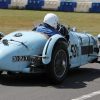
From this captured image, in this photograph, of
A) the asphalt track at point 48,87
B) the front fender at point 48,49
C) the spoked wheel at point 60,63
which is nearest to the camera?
the asphalt track at point 48,87

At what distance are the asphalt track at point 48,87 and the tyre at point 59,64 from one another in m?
0.15

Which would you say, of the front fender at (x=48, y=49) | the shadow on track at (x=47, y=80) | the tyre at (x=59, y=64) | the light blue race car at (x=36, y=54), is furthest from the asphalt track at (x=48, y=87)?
the front fender at (x=48, y=49)

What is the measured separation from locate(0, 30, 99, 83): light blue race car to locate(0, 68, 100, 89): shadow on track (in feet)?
0.73

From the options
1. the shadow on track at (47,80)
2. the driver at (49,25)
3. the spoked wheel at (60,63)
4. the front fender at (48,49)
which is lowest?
the shadow on track at (47,80)

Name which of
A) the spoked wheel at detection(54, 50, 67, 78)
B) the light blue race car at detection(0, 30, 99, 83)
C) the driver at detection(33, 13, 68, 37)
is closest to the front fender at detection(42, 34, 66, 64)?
the light blue race car at detection(0, 30, 99, 83)

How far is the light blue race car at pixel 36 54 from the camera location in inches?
364

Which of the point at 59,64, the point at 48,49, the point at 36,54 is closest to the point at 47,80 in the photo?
the point at 59,64

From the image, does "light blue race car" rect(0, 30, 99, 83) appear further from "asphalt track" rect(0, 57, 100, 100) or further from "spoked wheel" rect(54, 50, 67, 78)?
"asphalt track" rect(0, 57, 100, 100)

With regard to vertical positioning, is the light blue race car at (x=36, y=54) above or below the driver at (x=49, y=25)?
below

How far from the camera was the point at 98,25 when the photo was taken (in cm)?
2505

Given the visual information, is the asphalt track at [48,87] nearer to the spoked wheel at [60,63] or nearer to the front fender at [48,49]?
the spoked wheel at [60,63]

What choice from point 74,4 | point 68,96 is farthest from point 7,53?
point 74,4

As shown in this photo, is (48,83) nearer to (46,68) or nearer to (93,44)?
(46,68)

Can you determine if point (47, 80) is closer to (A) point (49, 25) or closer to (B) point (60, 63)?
(B) point (60, 63)
